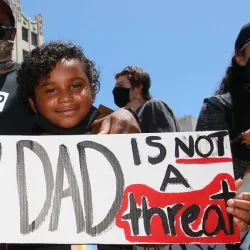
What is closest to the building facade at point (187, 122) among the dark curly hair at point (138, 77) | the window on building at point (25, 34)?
the dark curly hair at point (138, 77)

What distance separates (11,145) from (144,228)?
0.51 m

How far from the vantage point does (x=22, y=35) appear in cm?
4131

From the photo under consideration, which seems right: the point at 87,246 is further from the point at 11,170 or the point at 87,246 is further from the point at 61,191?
the point at 11,170

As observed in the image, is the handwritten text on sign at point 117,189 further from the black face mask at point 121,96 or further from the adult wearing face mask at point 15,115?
the black face mask at point 121,96

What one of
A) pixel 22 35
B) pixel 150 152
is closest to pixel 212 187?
pixel 150 152

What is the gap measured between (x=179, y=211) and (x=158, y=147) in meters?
0.22

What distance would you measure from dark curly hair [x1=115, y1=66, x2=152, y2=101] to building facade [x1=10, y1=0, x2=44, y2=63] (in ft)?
122

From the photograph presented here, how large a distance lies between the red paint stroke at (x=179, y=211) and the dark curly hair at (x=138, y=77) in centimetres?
225

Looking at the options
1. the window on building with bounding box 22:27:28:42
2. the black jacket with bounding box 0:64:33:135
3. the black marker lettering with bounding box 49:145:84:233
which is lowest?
the black marker lettering with bounding box 49:145:84:233

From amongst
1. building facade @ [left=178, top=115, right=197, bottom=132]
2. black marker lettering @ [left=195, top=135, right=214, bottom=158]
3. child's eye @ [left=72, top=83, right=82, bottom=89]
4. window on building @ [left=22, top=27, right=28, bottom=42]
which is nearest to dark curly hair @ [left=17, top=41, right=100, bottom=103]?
child's eye @ [left=72, top=83, right=82, bottom=89]

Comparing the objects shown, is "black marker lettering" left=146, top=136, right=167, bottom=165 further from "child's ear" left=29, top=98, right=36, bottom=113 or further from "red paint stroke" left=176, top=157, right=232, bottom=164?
"child's ear" left=29, top=98, right=36, bottom=113

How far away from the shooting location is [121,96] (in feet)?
12.7

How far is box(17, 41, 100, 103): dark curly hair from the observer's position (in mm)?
1793

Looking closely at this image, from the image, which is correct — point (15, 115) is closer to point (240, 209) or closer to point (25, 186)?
point (25, 186)
